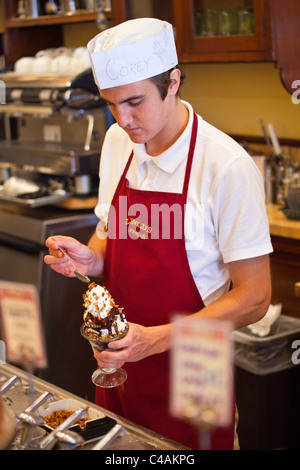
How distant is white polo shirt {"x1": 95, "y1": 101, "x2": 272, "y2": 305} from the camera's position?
1.59 meters

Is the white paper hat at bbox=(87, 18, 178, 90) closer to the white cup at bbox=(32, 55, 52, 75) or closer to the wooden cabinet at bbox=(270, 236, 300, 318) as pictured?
the wooden cabinet at bbox=(270, 236, 300, 318)

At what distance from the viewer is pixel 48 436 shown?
1.30m

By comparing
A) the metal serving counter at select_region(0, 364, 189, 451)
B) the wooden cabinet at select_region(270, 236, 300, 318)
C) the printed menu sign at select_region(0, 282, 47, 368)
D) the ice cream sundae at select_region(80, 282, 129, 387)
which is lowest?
the wooden cabinet at select_region(270, 236, 300, 318)

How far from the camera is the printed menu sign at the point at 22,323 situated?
127cm

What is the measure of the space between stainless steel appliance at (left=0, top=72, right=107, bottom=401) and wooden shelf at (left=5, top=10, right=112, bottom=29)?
501mm

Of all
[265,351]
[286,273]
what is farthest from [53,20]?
[265,351]

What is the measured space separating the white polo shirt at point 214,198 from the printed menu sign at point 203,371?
2.16 ft

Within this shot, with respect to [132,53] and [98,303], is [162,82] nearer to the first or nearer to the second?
[132,53]

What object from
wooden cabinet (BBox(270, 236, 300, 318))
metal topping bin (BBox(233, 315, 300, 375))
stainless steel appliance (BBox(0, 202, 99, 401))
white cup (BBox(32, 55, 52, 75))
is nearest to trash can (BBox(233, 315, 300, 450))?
metal topping bin (BBox(233, 315, 300, 375))

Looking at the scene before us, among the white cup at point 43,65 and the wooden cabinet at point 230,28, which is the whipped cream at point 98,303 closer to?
the wooden cabinet at point 230,28

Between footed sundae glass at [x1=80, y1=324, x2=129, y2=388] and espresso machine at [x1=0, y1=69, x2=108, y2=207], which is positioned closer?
footed sundae glass at [x1=80, y1=324, x2=129, y2=388]

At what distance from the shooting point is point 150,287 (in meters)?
1.80

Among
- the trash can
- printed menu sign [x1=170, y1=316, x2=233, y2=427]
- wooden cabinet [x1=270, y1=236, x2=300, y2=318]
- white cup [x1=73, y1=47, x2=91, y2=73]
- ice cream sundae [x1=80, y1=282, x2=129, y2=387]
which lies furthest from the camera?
white cup [x1=73, y1=47, x2=91, y2=73]

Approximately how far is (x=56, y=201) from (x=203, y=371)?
253cm
